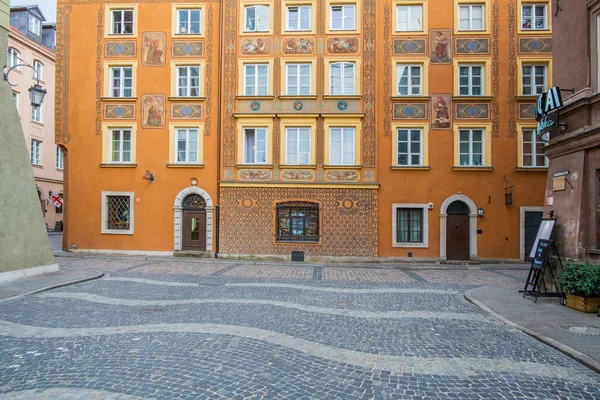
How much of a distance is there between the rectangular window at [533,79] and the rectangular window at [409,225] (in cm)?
736

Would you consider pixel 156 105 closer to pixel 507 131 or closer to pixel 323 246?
pixel 323 246

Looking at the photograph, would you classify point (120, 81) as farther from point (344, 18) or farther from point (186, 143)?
point (344, 18)

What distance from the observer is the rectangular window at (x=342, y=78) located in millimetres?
19562

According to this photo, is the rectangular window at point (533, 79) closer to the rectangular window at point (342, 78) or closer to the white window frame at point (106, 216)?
the rectangular window at point (342, 78)

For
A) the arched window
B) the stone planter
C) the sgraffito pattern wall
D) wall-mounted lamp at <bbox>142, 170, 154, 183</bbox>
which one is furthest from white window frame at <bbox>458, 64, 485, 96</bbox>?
wall-mounted lamp at <bbox>142, 170, 154, 183</bbox>

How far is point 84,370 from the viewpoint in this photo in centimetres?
509

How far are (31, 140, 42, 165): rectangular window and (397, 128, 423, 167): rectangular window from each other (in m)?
30.3

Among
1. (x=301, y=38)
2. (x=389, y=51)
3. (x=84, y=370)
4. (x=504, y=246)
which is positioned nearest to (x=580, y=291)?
(x=84, y=370)

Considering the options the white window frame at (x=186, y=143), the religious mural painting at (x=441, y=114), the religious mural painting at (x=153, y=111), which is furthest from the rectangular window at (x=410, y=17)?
the religious mural painting at (x=153, y=111)

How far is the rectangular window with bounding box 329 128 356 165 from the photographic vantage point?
1939 cm

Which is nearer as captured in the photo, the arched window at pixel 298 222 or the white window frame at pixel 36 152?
the arched window at pixel 298 222

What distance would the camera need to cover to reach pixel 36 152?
3534 cm

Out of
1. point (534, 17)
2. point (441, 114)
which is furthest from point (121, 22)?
point (534, 17)

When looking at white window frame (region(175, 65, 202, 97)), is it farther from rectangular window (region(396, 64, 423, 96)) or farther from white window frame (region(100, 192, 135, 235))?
rectangular window (region(396, 64, 423, 96))
